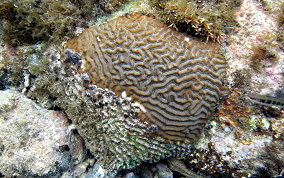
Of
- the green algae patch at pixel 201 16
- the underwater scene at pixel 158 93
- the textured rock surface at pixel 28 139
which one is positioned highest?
the green algae patch at pixel 201 16

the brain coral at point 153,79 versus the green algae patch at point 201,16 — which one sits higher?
the green algae patch at point 201,16

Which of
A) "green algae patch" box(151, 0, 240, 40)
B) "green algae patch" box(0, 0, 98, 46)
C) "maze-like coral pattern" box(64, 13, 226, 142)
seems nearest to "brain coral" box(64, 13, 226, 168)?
"maze-like coral pattern" box(64, 13, 226, 142)

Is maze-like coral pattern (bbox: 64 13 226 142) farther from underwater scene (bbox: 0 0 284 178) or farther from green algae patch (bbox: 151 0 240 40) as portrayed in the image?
green algae patch (bbox: 151 0 240 40)

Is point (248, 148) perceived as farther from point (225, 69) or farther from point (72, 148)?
point (72, 148)

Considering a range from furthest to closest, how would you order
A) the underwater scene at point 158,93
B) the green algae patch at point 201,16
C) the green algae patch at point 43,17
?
the green algae patch at point 43,17 → the green algae patch at point 201,16 → the underwater scene at point 158,93

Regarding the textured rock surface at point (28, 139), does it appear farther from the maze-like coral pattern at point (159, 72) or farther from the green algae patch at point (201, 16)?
the green algae patch at point (201, 16)

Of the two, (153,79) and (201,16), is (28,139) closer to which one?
(153,79)

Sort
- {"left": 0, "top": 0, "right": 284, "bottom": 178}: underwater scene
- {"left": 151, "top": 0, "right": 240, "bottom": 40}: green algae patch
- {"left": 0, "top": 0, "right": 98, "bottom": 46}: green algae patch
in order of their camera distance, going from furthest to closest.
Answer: {"left": 0, "top": 0, "right": 98, "bottom": 46}: green algae patch < {"left": 151, "top": 0, "right": 240, "bottom": 40}: green algae patch < {"left": 0, "top": 0, "right": 284, "bottom": 178}: underwater scene

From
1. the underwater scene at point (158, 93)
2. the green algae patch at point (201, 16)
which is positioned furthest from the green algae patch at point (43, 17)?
the green algae patch at point (201, 16)
